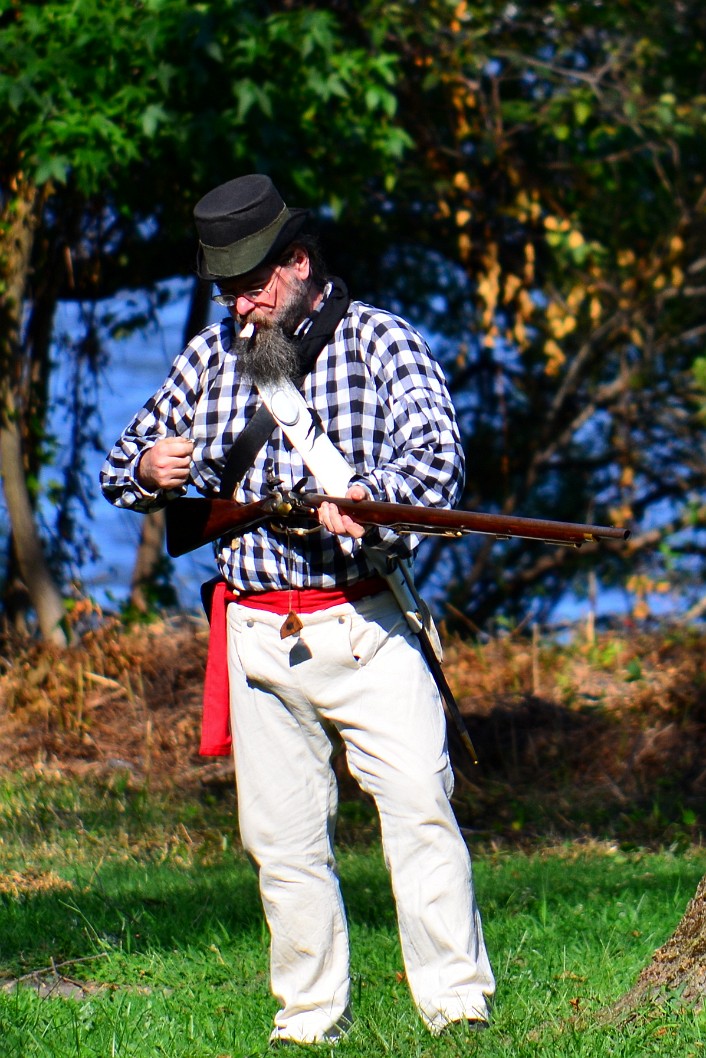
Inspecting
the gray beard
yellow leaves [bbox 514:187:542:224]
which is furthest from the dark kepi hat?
yellow leaves [bbox 514:187:542:224]

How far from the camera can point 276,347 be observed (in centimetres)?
390

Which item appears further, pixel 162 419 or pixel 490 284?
pixel 490 284

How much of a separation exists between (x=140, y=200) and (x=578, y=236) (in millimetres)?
2898

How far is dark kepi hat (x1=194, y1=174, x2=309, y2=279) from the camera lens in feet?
12.9

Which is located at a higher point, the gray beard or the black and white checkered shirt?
the gray beard

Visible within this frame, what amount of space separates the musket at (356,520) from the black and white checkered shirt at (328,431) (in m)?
0.07

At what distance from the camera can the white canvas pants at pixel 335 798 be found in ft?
12.7

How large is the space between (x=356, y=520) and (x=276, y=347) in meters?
0.55

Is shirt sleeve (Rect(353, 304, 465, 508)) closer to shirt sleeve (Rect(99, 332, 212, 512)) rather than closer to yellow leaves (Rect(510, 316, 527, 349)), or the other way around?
shirt sleeve (Rect(99, 332, 212, 512))

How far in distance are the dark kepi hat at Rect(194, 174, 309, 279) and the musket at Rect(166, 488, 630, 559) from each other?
24.5 inches

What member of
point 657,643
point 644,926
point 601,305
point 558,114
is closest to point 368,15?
point 558,114

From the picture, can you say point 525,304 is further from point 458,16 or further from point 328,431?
point 328,431

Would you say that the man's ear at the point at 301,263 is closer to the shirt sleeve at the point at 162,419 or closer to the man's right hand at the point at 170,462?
the shirt sleeve at the point at 162,419

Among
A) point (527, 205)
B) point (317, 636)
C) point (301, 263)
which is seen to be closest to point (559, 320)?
point (527, 205)
